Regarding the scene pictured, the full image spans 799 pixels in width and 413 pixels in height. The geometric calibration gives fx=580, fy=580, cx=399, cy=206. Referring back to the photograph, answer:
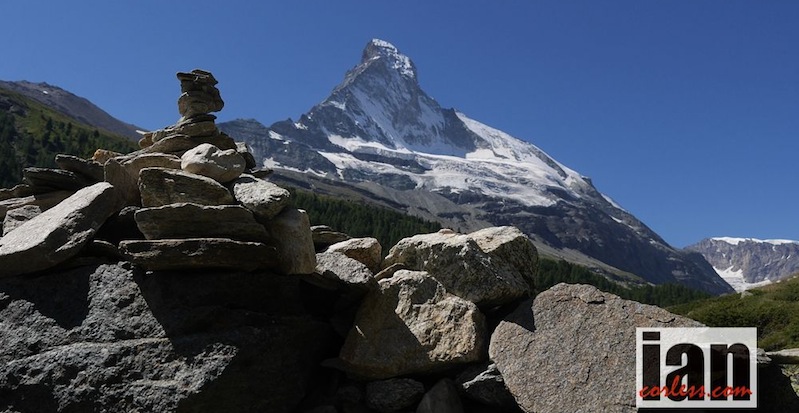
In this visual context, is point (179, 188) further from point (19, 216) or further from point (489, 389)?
point (489, 389)

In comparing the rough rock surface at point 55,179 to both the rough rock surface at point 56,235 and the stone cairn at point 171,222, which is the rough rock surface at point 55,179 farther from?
the rough rock surface at point 56,235

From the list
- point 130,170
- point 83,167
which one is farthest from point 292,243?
point 83,167

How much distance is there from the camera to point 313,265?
1426 cm

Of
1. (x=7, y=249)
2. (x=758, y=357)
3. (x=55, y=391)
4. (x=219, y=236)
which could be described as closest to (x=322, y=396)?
(x=219, y=236)

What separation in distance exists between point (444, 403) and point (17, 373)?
9.10m

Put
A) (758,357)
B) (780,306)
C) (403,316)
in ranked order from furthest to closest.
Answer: (780,306) < (403,316) < (758,357)

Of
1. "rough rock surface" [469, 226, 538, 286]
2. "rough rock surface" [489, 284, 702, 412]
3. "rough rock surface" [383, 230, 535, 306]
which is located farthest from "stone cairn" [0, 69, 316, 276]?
"rough rock surface" [489, 284, 702, 412]

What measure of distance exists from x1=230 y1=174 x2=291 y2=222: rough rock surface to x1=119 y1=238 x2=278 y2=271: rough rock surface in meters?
1.11

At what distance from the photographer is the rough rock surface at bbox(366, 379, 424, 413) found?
12891 mm

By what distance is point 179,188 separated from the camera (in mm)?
14070

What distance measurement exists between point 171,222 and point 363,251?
227 inches

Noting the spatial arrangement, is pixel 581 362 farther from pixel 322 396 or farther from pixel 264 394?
pixel 264 394

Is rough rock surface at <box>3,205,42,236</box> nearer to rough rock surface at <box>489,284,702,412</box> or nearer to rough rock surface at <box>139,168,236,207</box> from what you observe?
rough rock surface at <box>139,168,236,207</box>

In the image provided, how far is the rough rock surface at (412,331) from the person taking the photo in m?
13.4
